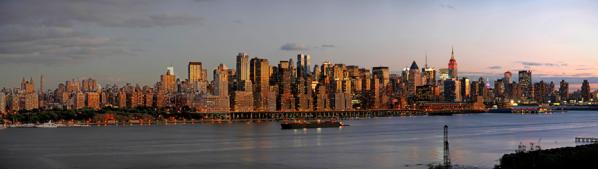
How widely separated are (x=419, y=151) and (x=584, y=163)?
2260 cm

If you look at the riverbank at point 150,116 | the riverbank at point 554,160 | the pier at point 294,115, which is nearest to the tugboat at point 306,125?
the riverbank at point 150,116

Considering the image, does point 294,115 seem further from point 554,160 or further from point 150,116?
point 554,160

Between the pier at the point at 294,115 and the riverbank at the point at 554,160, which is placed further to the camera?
the pier at the point at 294,115

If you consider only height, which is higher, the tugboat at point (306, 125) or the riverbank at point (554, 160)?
the riverbank at point (554, 160)

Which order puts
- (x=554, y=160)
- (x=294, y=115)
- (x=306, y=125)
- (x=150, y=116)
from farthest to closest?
(x=294, y=115) < (x=150, y=116) < (x=306, y=125) < (x=554, y=160)

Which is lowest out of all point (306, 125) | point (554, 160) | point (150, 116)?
point (306, 125)

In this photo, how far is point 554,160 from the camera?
3203 centimetres

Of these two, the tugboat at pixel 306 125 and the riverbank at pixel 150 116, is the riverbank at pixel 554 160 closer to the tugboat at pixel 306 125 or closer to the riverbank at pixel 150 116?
the tugboat at pixel 306 125

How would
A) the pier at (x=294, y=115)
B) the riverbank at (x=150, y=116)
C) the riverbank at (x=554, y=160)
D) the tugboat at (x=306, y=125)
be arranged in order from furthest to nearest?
the pier at (x=294, y=115) → the riverbank at (x=150, y=116) → the tugboat at (x=306, y=125) → the riverbank at (x=554, y=160)

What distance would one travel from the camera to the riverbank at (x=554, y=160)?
3108 centimetres

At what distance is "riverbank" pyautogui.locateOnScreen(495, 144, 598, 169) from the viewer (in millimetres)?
31078

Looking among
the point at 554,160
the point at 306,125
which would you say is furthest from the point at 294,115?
the point at 554,160

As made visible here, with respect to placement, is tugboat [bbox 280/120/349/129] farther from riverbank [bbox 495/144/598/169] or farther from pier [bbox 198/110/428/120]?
riverbank [bbox 495/144/598/169]

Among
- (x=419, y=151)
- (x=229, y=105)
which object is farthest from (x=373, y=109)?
(x=419, y=151)
